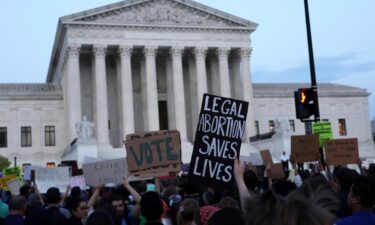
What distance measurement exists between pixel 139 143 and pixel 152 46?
1765 inches

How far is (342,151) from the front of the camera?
13.9 meters

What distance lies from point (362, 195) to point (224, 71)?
52.0 meters

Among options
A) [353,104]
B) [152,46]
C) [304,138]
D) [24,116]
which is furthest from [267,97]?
[304,138]

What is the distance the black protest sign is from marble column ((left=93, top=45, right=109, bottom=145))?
148ft

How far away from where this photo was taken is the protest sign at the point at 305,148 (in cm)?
1362

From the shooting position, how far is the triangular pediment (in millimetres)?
53125

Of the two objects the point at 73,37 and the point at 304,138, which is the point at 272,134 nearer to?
the point at 73,37

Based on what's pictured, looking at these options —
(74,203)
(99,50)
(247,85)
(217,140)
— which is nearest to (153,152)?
(74,203)

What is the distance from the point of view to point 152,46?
5456 cm

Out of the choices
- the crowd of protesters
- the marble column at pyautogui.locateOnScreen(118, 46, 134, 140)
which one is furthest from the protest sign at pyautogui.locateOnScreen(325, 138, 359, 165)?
the marble column at pyautogui.locateOnScreen(118, 46, 134, 140)

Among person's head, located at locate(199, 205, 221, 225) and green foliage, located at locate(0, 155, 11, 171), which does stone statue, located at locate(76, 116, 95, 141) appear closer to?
green foliage, located at locate(0, 155, 11, 171)

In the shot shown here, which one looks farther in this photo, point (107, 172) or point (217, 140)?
point (107, 172)

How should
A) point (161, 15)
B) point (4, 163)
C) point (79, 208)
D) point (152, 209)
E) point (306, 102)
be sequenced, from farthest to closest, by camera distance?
point (161, 15), point (4, 163), point (306, 102), point (79, 208), point (152, 209)

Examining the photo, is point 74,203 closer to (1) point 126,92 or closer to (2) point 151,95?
(1) point 126,92
